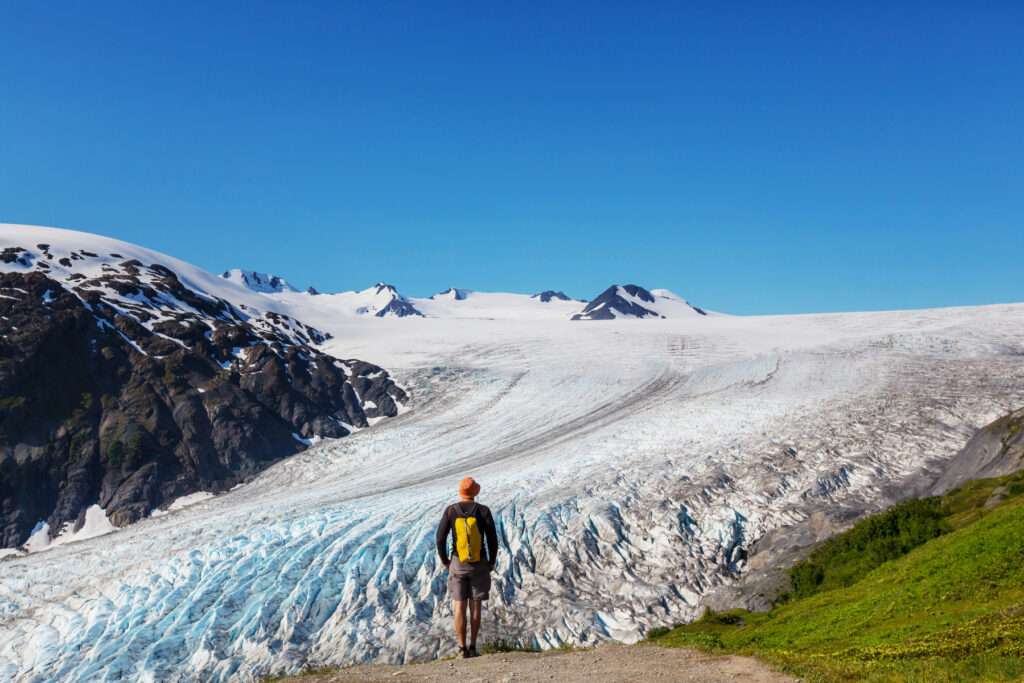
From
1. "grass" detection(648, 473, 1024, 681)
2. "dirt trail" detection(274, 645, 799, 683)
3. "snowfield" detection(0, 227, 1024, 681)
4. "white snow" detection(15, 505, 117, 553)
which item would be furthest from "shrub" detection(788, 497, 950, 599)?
"white snow" detection(15, 505, 117, 553)

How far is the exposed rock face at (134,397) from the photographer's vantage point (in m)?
47.9

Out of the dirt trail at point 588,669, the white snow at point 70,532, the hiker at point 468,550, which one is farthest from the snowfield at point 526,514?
the hiker at point 468,550

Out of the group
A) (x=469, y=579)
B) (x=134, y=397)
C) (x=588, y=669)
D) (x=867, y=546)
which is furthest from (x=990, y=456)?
(x=134, y=397)

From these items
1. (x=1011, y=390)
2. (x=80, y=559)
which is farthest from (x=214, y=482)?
(x=1011, y=390)

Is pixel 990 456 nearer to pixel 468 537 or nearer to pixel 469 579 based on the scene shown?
pixel 469 579

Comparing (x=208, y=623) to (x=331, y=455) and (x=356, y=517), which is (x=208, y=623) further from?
(x=331, y=455)

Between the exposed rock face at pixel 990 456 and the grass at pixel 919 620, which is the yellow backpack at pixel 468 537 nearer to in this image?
the grass at pixel 919 620

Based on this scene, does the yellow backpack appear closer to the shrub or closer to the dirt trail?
the dirt trail

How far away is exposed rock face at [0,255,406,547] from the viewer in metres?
47.9

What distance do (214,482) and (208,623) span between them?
28.9m

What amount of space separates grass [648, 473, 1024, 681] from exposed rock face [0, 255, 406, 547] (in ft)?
145

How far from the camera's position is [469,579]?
981cm

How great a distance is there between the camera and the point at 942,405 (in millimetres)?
41562

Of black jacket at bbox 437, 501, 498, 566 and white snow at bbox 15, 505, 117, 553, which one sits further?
white snow at bbox 15, 505, 117, 553
